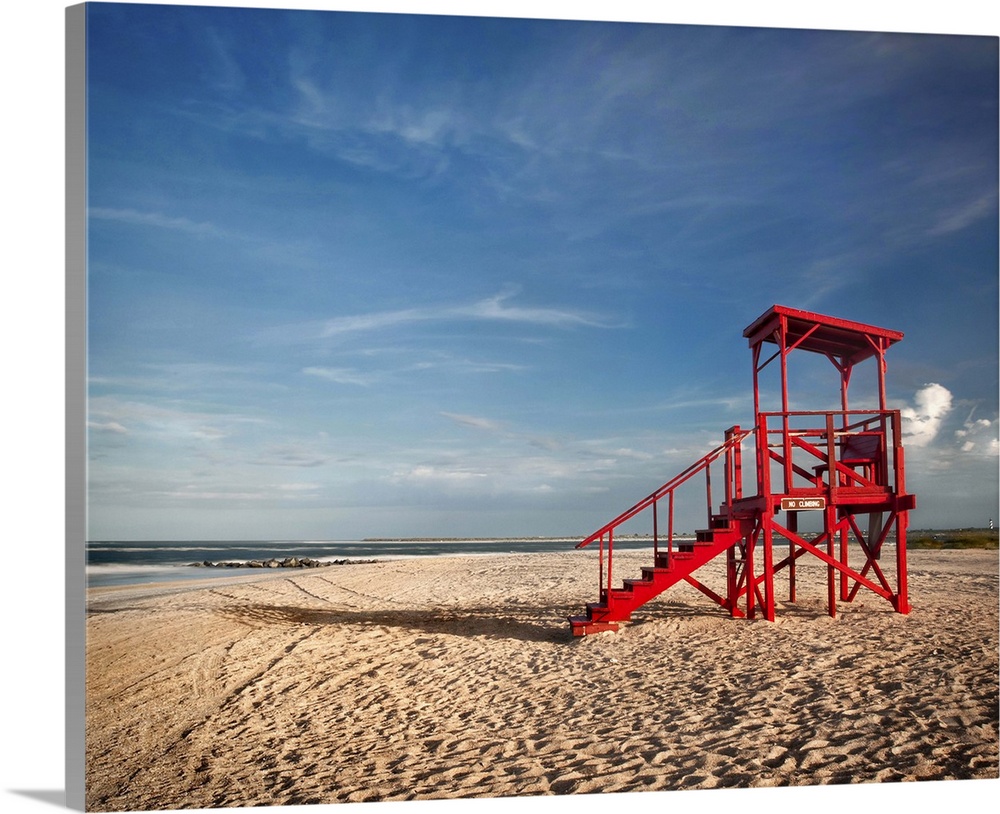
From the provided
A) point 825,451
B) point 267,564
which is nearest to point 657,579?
point 825,451

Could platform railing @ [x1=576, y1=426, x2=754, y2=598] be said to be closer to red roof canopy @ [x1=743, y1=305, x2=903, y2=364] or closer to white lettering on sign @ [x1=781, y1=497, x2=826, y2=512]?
white lettering on sign @ [x1=781, y1=497, x2=826, y2=512]

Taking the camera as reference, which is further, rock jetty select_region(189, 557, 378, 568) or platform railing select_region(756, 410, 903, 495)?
rock jetty select_region(189, 557, 378, 568)

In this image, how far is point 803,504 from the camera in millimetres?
11336

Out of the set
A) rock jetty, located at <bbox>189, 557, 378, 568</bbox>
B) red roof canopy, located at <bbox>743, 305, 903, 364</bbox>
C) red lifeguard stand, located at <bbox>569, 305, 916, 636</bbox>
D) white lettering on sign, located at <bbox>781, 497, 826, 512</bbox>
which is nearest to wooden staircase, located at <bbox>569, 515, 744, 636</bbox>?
red lifeguard stand, located at <bbox>569, 305, 916, 636</bbox>

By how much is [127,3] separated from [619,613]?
8.74 m

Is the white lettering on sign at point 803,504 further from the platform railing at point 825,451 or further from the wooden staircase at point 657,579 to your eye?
the wooden staircase at point 657,579

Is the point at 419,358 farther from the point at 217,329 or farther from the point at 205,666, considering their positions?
the point at 205,666

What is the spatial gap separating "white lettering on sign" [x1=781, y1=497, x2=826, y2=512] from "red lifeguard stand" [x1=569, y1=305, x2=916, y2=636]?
1 centimetres

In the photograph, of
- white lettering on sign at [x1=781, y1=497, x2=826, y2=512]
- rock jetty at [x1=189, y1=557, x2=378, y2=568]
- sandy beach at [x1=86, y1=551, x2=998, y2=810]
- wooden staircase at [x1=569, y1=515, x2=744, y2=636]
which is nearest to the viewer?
sandy beach at [x1=86, y1=551, x2=998, y2=810]

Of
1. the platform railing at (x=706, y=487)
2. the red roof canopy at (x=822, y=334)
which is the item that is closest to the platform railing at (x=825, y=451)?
the platform railing at (x=706, y=487)

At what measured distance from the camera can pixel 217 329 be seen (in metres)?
15.2

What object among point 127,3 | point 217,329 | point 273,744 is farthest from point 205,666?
point 127,3

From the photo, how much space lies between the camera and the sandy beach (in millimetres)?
6953

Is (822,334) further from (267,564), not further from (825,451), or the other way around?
(267,564)
